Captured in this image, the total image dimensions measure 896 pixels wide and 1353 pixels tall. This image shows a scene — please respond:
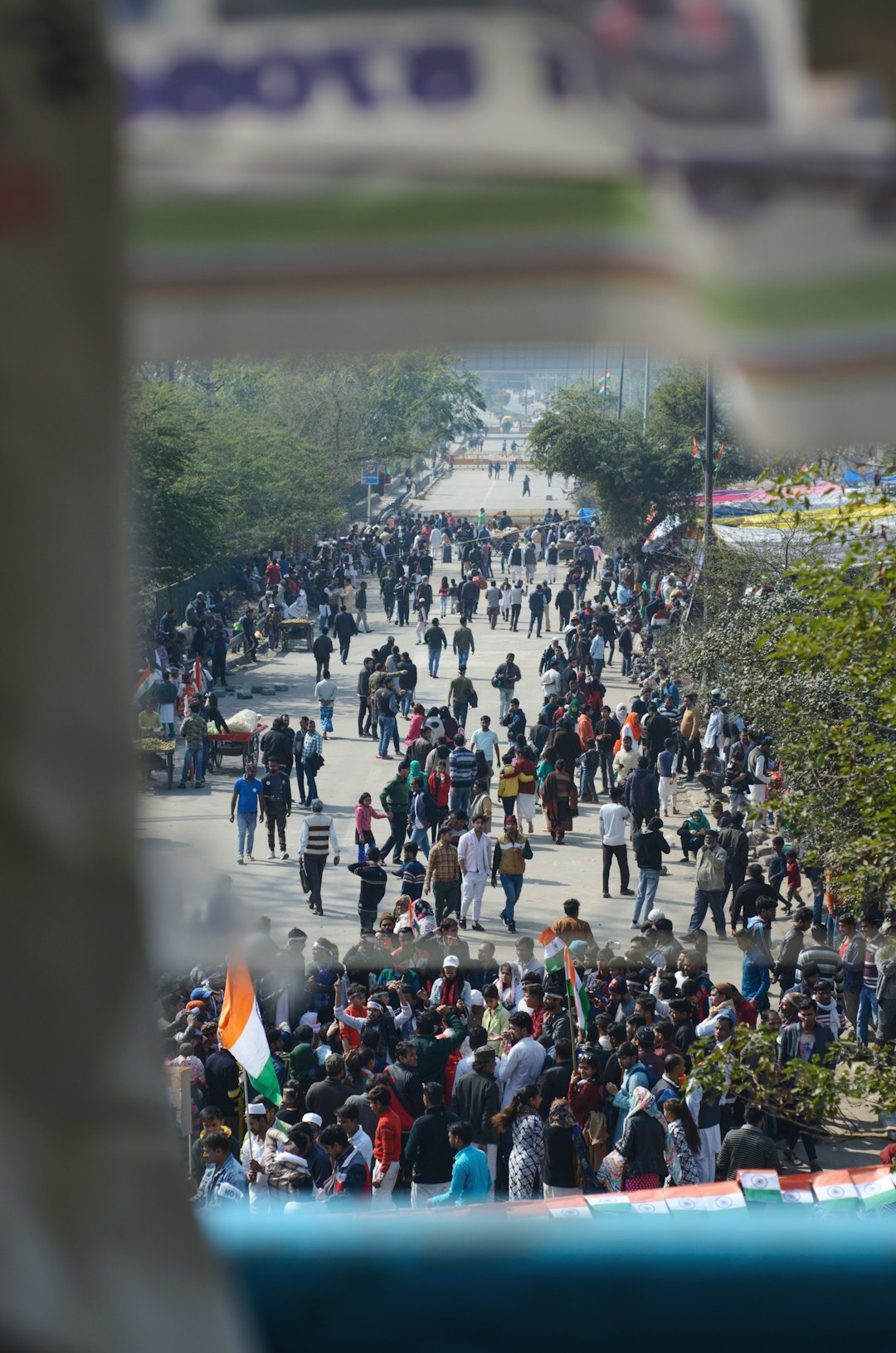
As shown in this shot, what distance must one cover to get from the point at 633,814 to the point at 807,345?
1383cm

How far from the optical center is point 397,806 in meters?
15.4

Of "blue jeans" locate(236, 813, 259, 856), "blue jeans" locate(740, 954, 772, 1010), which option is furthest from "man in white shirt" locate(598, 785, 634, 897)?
"blue jeans" locate(236, 813, 259, 856)

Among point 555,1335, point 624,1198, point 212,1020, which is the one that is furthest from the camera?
point 212,1020

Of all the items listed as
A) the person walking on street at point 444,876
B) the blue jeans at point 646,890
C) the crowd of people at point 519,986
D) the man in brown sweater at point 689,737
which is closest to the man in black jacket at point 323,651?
the crowd of people at point 519,986

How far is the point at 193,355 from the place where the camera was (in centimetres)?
127

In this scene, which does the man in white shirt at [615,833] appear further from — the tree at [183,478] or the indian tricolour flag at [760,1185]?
the indian tricolour flag at [760,1185]

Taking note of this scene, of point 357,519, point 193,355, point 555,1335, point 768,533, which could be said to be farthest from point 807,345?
point 357,519

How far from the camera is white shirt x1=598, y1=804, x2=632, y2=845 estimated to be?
46.9ft

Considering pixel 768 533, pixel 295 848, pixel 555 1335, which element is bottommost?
pixel 295 848

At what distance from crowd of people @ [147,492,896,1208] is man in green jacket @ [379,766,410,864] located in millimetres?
31

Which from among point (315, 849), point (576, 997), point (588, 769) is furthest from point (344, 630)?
point (576, 997)

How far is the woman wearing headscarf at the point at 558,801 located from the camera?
1636 cm

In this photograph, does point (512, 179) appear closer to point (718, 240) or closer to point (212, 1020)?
point (718, 240)

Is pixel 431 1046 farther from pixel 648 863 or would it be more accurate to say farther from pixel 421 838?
pixel 421 838
